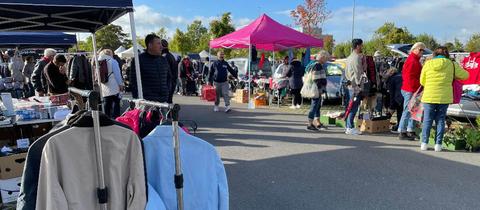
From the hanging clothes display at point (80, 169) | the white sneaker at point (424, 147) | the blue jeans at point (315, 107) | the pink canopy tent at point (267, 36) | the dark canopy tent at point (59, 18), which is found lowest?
the white sneaker at point (424, 147)

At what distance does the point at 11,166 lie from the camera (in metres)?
4.54

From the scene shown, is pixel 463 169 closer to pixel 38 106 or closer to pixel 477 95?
pixel 477 95

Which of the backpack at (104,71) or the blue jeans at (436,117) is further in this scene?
the backpack at (104,71)

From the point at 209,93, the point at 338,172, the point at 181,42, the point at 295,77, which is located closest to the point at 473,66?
the point at 338,172

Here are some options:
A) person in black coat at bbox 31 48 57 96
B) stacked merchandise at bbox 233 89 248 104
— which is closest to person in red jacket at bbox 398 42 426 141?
person in black coat at bbox 31 48 57 96

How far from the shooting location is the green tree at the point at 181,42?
49.3 metres

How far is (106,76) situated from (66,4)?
418 centimetres

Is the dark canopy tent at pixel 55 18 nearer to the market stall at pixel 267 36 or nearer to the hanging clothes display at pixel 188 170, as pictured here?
the hanging clothes display at pixel 188 170

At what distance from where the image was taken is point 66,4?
151 inches

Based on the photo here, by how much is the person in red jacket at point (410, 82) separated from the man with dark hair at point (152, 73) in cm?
461

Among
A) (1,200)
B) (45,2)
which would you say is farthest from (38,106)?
(45,2)

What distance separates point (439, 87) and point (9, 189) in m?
6.31

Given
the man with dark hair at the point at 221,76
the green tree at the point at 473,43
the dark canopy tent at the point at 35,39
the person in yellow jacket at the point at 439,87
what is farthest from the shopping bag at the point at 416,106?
the green tree at the point at 473,43

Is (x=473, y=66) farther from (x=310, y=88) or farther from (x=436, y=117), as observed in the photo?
(x=310, y=88)
